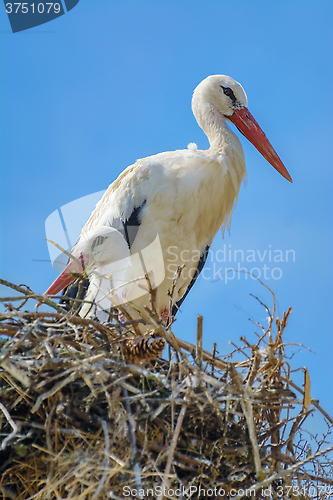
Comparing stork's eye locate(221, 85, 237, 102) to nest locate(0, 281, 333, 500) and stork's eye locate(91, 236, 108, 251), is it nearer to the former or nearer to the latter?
stork's eye locate(91, 236, 108, 251)

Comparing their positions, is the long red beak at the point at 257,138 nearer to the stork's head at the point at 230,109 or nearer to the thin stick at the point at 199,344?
the stork's head at the point at 230,109

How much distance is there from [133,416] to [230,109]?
2.53 m

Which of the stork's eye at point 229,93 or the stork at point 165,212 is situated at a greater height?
the stork's eye at point 229,93

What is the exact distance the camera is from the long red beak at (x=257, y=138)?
12.3 feet

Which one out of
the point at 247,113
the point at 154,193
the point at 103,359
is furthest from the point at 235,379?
the point at 247,113

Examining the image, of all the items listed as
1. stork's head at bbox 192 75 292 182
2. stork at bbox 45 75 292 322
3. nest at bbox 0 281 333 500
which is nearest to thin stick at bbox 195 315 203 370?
nest at bbox 0 281 333 500

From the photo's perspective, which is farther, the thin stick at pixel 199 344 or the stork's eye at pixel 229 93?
the stork's eye at pixel 229 93

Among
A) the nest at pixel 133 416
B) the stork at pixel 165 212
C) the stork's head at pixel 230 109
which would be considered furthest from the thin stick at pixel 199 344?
the stork's head at pixel 230 109

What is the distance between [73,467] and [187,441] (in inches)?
15.4

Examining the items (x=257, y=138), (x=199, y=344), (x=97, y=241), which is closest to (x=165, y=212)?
(x=97, y=241)

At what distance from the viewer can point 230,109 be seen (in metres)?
3.77

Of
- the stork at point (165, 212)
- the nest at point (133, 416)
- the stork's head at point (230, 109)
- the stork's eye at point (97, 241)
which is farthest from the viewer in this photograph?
the stork's head at point (230, 109)

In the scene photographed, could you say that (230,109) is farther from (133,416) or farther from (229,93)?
(133,416)

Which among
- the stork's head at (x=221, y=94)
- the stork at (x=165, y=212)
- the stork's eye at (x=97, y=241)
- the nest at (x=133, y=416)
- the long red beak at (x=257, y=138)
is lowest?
the nest at (x=133, y=416)
